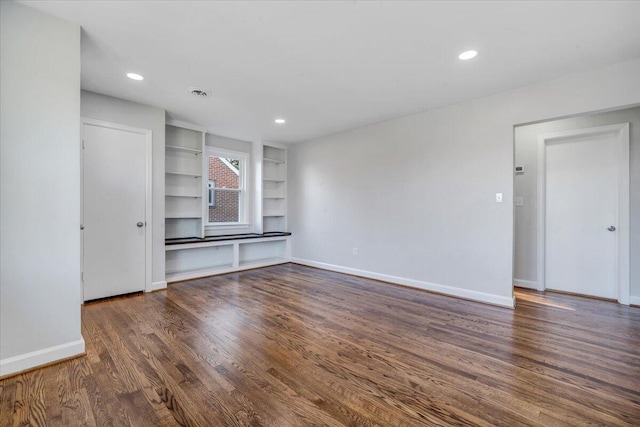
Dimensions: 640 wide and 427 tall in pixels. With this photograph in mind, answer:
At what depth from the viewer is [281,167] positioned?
6.16 metres

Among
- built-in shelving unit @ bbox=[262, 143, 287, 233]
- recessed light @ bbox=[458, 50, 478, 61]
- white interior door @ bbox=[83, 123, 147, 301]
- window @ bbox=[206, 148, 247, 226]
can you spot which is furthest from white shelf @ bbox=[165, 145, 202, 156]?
recessed light @ bbox=[458, 50, 478, 61]

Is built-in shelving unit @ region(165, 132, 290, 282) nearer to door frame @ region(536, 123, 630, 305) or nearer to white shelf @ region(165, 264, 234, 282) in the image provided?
white shelf @ region(165, 264, 234, 282)

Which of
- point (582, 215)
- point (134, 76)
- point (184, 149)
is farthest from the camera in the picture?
point (184, 149)

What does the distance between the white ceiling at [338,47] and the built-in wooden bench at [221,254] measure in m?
2.18

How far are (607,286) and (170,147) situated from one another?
6.34m

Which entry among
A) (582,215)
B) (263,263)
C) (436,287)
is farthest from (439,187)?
(263,263)

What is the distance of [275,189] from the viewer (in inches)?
244

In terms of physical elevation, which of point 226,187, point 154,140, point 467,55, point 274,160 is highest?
point 467,55

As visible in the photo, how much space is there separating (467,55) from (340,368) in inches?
110

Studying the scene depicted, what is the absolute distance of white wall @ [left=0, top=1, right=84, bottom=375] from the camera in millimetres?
1889

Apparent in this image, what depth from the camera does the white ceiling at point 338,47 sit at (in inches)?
77.0

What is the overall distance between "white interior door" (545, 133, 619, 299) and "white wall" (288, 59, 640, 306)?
1307mm

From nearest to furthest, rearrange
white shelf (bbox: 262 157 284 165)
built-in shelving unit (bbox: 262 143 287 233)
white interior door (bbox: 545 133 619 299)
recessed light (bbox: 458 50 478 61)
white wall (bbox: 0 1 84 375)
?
1. white wall (bbox: 0 1 84 375)
2. recessed light (bbox: 458 50 478 61)
3. white interior door (bbox: 545 133 619 299)
4. white shelf (bbox: 262 157 284 165)
5. built-in shelving unit (bbox: 262 143 287 233)

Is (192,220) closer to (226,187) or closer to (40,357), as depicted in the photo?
(226,187)
